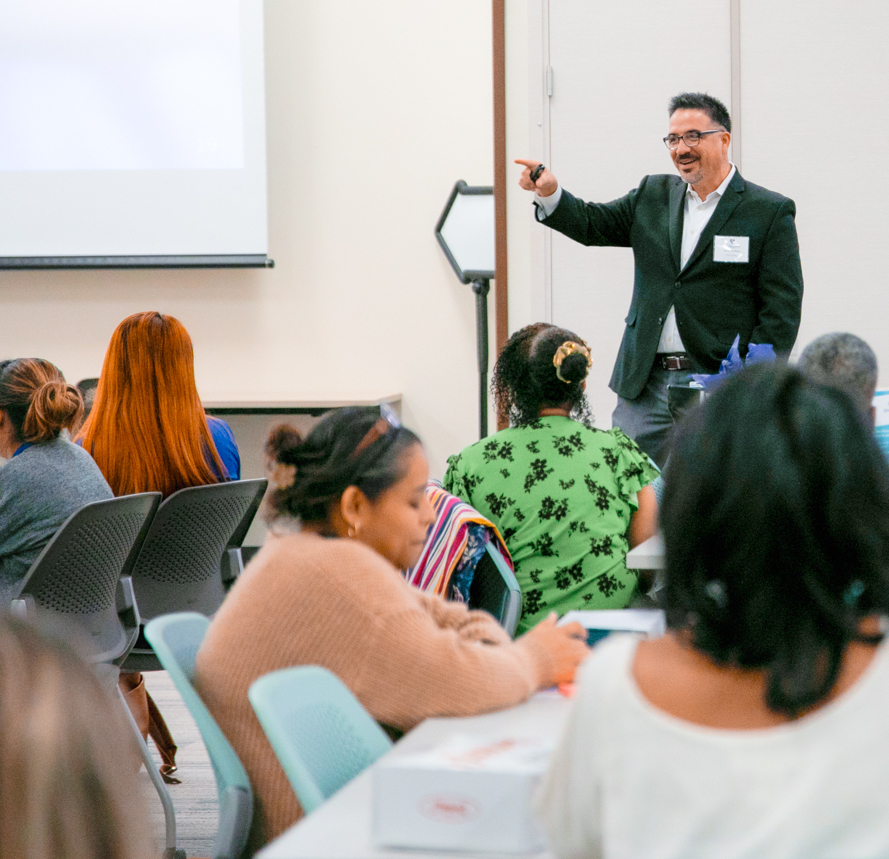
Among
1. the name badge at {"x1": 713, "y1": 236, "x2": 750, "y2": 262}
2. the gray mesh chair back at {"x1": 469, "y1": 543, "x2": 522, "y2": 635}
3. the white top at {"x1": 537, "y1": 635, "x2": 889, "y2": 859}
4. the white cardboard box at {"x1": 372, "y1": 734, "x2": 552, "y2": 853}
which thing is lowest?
the gray mesh chair back at {"x1": 469, "y1": 543, "x2": 522, "y2": 635}

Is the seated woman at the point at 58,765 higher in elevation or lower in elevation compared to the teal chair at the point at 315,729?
higher

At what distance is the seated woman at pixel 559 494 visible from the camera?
2434 millimetres

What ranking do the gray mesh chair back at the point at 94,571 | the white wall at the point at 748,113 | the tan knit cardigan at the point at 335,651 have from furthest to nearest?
the white wall at the point at 748,113
the gray mesh chair back at the point at 94,571
the tan knit cardigan at the point at 335,651

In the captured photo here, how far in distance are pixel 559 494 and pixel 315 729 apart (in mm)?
1269

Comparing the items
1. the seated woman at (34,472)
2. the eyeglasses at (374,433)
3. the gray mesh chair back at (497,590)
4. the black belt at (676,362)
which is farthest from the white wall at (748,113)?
the eyeglasses at (374,433)

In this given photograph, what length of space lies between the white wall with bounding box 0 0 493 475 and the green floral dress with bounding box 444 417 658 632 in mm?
2993

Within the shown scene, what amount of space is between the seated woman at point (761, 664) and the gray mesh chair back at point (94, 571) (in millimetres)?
1793

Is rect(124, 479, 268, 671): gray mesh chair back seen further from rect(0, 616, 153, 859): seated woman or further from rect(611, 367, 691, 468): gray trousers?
rect(0, 616, 153, 859): seated woman

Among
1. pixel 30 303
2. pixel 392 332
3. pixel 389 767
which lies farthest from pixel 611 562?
pixel 30 303

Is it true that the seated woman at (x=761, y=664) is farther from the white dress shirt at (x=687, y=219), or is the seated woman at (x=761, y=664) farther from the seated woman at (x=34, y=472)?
the white dress shirt at (x=687, y=219)

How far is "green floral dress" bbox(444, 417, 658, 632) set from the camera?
7.98ft

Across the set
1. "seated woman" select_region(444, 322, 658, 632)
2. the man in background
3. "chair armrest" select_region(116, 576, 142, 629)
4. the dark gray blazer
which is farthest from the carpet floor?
the dark gray blazer

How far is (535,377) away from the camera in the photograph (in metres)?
2.57

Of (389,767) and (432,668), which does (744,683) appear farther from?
(432,668)
